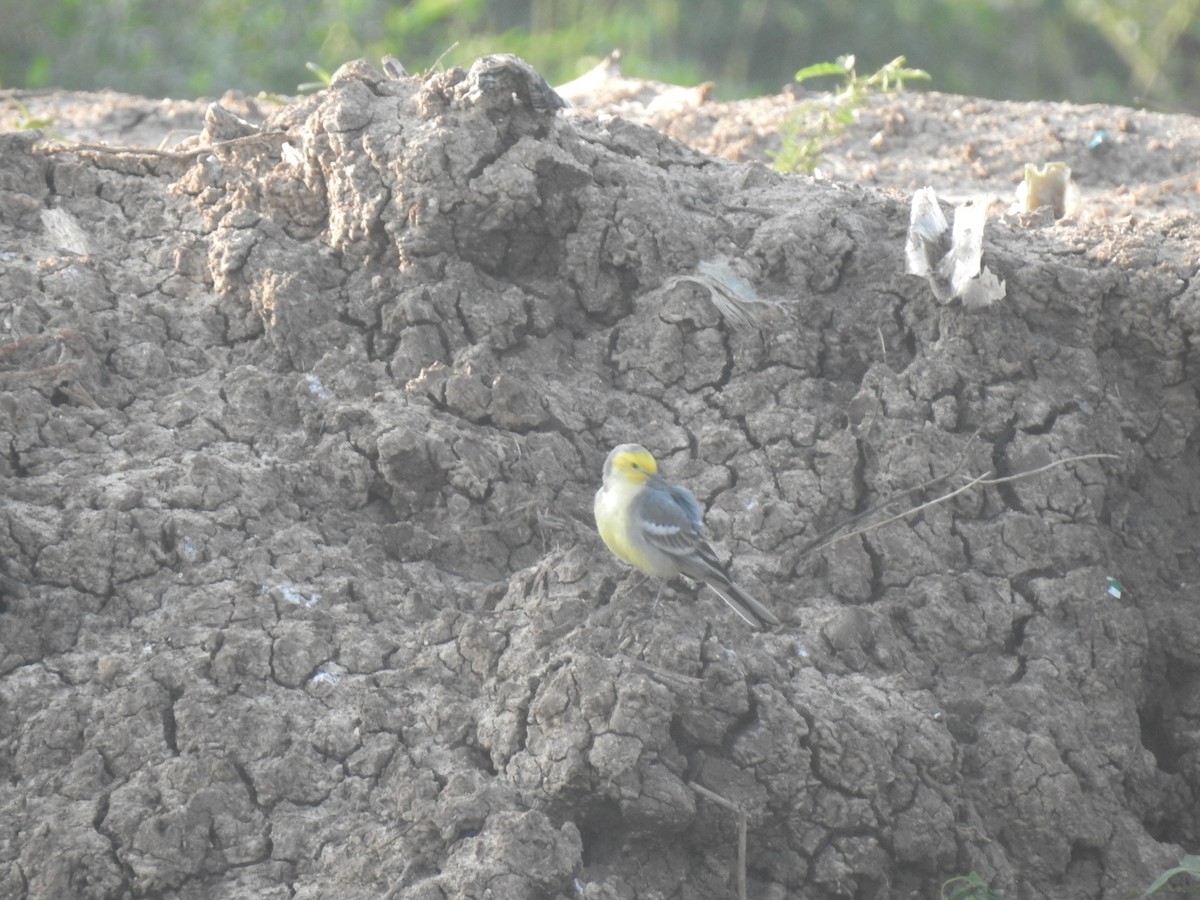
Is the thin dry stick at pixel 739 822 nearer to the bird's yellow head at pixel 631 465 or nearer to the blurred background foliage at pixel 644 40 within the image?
the bird's yellow head at pixel 631 465

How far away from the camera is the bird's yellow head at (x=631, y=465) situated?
14.8 feet

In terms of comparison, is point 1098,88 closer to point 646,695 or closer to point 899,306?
point 899,306

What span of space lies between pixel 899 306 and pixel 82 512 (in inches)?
113

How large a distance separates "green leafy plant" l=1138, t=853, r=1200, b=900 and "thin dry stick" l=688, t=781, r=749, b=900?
3.75 feet

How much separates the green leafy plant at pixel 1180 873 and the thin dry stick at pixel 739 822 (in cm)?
114

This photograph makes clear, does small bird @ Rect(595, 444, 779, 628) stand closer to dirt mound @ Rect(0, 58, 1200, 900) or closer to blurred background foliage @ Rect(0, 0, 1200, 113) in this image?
dirt mound @ Rect(0, 58, 1200, 900)

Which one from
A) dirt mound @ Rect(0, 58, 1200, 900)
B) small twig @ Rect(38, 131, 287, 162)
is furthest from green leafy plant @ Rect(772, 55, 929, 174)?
small twig @ Rect(38, 131, 287, 162)

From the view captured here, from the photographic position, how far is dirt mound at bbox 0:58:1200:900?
4023mm

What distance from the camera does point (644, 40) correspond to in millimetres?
14023

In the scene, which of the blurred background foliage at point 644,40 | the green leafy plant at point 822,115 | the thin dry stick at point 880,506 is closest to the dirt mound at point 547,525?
the thin dry stick at point 880,506

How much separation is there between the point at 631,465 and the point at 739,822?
1.13 meters

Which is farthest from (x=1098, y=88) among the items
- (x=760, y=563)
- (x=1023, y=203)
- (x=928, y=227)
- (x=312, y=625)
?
(x=312, y=625)

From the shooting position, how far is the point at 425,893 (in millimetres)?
3752

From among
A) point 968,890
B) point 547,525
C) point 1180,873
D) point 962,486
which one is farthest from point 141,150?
point 1180,873
